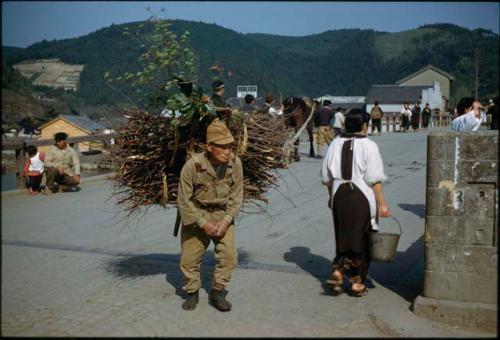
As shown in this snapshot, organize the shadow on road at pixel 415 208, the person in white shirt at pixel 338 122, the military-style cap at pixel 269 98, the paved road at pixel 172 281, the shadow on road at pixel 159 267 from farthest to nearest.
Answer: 1. the person in white shirt at pixel 338 122
2. the military-style cap at pixel 269 98
3. the shadow on road at pixel 415 208
4. the shadow on road at pixel 159 267
5. the paved road at pixel 172 281

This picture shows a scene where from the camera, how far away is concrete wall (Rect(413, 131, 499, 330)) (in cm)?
455

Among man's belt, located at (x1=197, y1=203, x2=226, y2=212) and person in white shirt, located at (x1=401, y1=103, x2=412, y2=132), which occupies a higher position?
person in white shirt, located at (x1=401, y1=103, x2=412, y2=132)

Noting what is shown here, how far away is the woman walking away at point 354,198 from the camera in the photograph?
5090 mm

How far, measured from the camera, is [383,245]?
511 centimetres

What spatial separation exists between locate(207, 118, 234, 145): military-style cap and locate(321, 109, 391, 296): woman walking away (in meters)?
1.00

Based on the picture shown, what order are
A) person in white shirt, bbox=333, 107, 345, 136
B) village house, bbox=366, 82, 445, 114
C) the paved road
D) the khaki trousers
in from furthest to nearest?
village house, bbox=366, 82, 445, 114, person in white shirt, bbox=333, 107, 345, 136, the khaki trousers, the paved road

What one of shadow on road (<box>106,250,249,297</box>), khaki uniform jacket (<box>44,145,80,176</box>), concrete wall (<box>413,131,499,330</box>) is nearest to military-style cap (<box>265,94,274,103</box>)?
khaki uniform jacket (<box>44,145,80,176</box>)

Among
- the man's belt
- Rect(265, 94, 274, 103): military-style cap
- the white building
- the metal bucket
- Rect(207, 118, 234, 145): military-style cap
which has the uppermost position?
Rect(265, 94, 274, 103): military-style cap

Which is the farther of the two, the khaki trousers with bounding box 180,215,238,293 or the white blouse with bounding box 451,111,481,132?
the white blouse with bounding box 451,111,481,132

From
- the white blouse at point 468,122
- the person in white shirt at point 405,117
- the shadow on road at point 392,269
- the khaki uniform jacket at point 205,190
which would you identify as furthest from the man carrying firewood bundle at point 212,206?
the person in white shirt at point 405,117

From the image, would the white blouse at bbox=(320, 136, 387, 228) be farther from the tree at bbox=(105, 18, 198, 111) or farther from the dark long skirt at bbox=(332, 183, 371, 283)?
the tree at bbox=(105, 18, 198, 111)

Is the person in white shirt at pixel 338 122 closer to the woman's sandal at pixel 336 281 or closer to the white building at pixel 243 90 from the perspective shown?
the white building at pixel 243 90

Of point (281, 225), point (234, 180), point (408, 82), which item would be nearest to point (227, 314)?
point (234, 180)

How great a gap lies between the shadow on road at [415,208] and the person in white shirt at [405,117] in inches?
773
